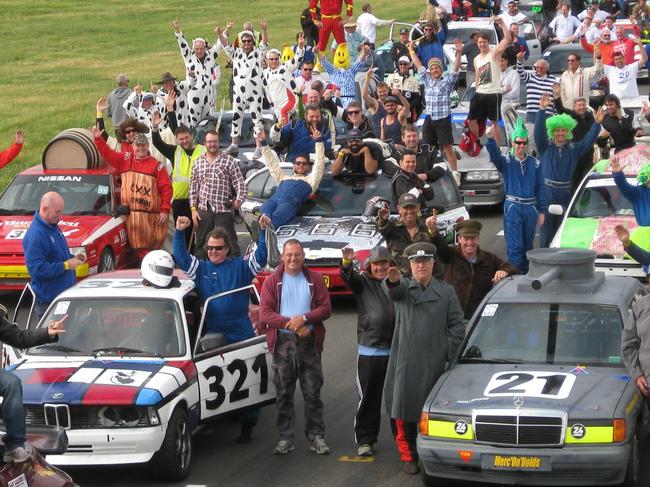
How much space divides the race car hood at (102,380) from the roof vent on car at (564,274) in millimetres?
2835

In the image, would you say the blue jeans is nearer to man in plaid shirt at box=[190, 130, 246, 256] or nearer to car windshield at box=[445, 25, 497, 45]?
man in plaid shirt at box=[190, 130, 246, 256]

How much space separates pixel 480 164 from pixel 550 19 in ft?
58.2

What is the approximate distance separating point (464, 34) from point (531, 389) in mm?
24359

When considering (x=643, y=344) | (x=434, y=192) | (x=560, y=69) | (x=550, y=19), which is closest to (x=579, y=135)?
(x=434, y=192)

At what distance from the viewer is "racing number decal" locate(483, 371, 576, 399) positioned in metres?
10.6

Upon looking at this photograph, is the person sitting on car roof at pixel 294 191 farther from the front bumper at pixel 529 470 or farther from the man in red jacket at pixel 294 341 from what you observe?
the front bumper at pixel 529 470

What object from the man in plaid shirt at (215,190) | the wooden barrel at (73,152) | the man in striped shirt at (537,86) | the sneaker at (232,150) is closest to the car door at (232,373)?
the man in plaid shirt at (215,190)

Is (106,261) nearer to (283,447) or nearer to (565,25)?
(283,447)

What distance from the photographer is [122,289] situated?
40.5 feet

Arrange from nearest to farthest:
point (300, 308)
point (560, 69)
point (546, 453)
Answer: point (546, 453) → point (300, 308) → point (560, 69)

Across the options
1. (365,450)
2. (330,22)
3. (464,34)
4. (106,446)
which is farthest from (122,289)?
(464,34)

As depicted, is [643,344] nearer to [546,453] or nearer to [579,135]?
[546,453]

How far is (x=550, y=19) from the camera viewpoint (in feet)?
128

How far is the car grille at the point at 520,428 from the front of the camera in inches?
404
